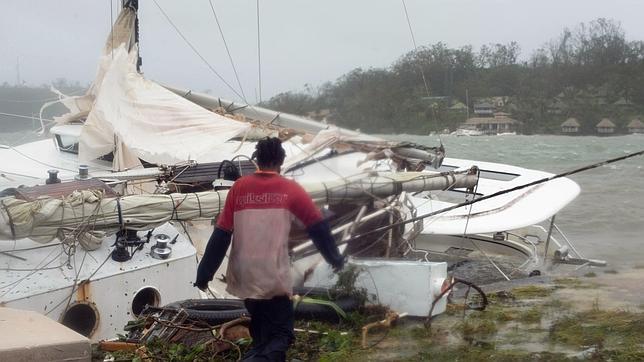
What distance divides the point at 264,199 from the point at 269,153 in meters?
0.25

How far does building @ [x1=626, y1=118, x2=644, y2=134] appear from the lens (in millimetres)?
19402

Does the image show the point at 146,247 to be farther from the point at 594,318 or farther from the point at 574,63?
the point at 574,63

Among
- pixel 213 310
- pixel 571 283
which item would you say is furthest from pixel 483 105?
pixel 213 310

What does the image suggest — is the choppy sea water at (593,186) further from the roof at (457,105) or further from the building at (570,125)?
the building at (570,125)

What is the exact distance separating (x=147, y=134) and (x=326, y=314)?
4.45 m

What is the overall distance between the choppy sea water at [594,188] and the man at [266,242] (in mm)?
2412

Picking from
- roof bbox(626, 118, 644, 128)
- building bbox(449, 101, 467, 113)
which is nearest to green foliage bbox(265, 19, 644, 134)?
building bbox(449, 101, 467, 113)

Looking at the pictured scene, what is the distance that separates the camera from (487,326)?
517 cm

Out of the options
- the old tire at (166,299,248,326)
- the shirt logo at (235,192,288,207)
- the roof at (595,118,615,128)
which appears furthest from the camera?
the roof at (595,118,615,128)

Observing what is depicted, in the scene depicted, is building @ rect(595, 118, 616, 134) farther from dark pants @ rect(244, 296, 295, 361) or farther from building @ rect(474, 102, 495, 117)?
dark pants @ rect(244, 296, 295, 361)

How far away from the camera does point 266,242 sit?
378cm

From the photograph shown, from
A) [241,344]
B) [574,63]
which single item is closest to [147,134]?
[241,344]

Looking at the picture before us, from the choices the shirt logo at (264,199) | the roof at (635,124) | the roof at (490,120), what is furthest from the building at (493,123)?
the roof at (635,124)

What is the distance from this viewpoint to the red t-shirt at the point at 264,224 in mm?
3760
